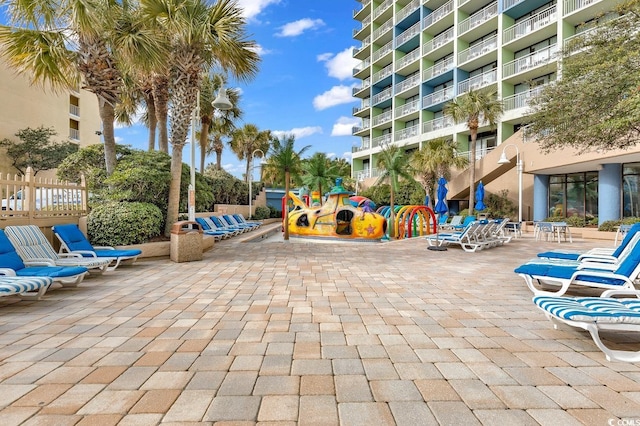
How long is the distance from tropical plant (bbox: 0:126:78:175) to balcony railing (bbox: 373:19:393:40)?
3179cm

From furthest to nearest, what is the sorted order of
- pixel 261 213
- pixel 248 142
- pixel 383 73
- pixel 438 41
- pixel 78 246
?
pixel 383 73 → pixel 248 142 → pixel 438 41 → pixel 261 213 → pixel 78 246

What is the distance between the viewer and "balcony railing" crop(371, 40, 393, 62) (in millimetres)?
36844

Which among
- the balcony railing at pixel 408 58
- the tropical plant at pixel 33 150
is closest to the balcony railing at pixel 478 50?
the balcony railing at pixel 408 58

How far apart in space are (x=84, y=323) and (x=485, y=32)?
31678mm

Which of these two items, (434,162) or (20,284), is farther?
(434,162)

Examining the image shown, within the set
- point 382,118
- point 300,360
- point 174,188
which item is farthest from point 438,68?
point 300,360

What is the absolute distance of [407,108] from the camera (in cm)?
3381

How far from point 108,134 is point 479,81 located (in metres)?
26.1

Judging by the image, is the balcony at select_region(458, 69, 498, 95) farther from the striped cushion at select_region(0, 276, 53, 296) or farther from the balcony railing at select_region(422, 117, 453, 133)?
the striped cushion at select_region(0, 276, 53, 296)

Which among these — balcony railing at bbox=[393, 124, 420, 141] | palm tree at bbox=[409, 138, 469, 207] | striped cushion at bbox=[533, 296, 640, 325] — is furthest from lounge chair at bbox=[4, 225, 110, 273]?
balcony railing at bbox=[393, 124, 420, 141]

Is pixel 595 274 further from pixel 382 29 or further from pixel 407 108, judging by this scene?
pixel 382 29

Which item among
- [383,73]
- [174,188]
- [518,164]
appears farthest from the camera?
[383,73]

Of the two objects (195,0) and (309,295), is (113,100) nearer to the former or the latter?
(195,0)

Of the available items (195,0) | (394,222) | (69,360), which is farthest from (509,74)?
(69,360)
